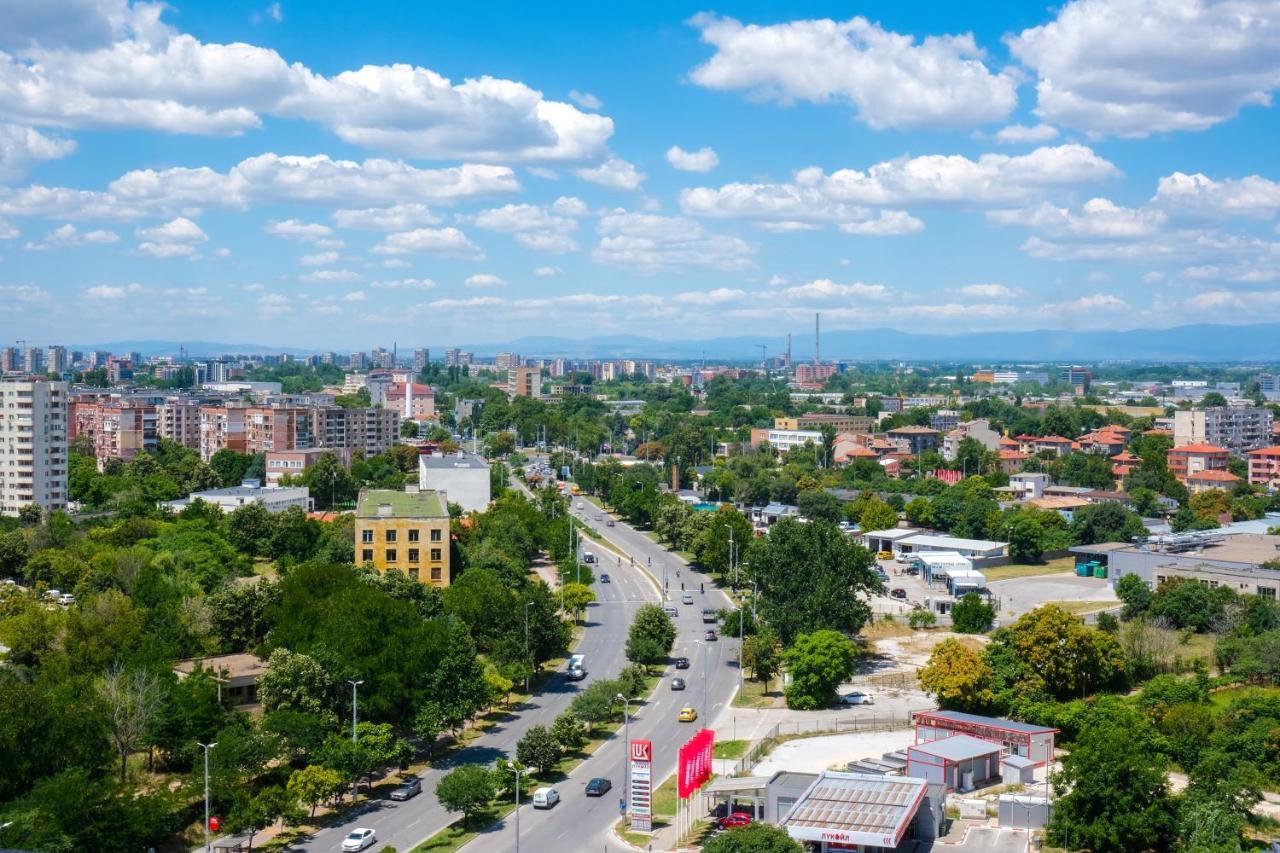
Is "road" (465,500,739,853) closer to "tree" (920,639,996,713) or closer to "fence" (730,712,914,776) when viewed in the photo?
"fence" (730,712,914,776)

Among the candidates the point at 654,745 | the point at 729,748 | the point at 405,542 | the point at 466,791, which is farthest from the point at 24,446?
the point at 466,791

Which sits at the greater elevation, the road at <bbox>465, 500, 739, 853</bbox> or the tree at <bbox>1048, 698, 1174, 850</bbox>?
the tree at <bbox>1048, 698, 1174, 850</bbox>

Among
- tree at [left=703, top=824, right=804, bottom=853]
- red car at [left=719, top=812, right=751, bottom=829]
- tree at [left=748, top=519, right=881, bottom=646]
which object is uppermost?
tree at [left=748, top=519, right=881, bottom=646]

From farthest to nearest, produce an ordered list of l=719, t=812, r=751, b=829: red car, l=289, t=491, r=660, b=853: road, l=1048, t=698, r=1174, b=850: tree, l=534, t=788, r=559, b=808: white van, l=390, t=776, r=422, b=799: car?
l=390, t=776, r=422, b=799: car, l=534, t=788, r=559, b=808: white van, l=719, t=812, r=751, b=829: red car, l=289, t=491, r=660, b=853: road, l=1048, t=698, r=1174, b=850: tree

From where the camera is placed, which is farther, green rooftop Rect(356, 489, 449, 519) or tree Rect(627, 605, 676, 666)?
green rooftop Rect(356, 489, 449, 519)

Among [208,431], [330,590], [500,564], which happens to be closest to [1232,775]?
[330,590]

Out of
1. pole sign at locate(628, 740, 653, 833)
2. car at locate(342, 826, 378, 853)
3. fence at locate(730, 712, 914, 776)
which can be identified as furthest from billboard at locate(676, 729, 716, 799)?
car at locate(342, 826, 378, 853)

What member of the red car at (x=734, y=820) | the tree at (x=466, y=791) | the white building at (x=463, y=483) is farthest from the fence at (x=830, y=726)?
the white building at (x=463, y=483)
